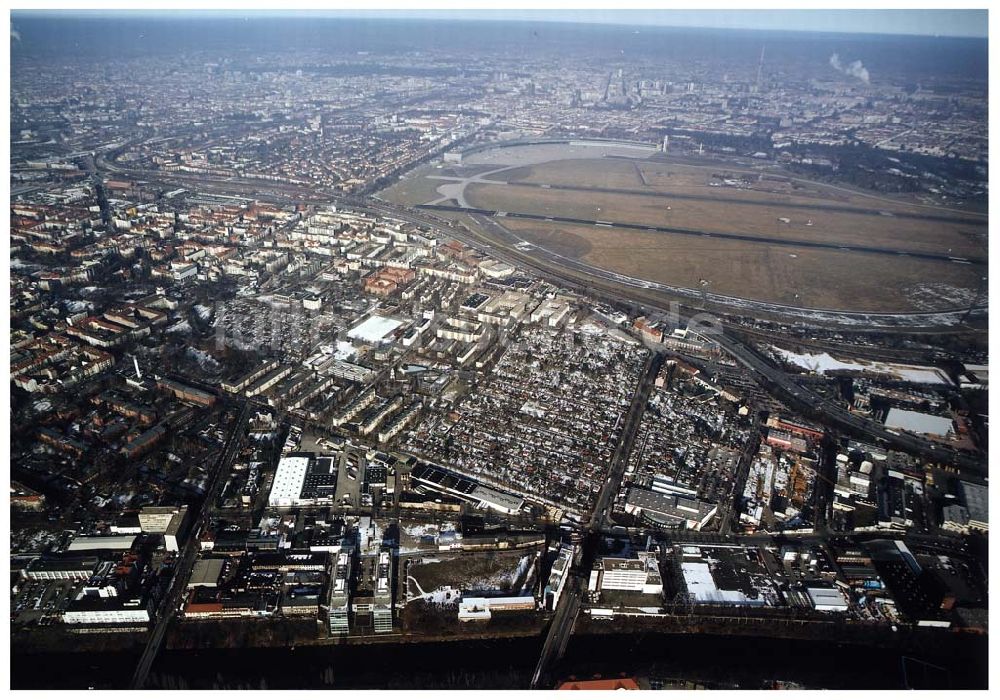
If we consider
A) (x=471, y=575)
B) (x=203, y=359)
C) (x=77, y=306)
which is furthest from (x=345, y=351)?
(x=77, y=306)

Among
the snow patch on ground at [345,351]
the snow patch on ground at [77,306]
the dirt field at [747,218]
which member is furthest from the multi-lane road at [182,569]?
the dirt field at [747,218]

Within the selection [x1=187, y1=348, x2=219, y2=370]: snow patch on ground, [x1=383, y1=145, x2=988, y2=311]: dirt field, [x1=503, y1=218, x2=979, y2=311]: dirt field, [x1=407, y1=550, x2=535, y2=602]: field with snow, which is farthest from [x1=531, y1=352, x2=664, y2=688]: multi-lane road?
[x1=187, y1=348, x2=219, y2=370]: snow patch on ground

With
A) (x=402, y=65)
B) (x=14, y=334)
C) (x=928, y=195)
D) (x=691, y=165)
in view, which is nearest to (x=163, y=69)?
(x=402, y=65)

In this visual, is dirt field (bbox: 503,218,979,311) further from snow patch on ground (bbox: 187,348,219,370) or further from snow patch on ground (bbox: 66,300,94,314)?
snow patch on ground (bbox: 66,300,94,314)

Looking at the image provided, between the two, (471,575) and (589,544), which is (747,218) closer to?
(589,544)

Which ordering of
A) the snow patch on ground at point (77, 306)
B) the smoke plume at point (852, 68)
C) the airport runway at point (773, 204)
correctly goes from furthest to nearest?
1. the smoke plume at point (852, 68)
2. the airport runway at point (773, 204)
3. the snow patch on ground at point (77, 306)

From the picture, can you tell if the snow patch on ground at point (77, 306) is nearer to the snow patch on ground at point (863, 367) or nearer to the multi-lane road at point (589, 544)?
the multi-lane road at point (589, 544)
